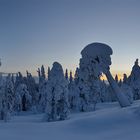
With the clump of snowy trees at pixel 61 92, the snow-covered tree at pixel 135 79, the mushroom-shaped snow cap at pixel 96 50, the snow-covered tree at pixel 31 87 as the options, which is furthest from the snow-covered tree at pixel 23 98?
the mushroom-shaped snow cap at pixel 96 50

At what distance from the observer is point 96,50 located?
44625mm

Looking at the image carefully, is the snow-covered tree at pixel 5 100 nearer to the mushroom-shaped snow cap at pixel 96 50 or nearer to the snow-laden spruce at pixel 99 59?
the snow-laden spruce at pixel 99 59

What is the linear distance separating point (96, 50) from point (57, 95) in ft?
32.1

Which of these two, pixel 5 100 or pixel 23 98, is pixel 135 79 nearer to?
pixel 23 98

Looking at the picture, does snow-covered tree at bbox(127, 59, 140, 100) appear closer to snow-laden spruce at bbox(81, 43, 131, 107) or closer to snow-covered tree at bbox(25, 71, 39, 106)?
snow-covered tree at bbox(25, 71, 39, 106)

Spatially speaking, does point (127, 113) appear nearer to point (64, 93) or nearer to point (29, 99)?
point (64, 93)

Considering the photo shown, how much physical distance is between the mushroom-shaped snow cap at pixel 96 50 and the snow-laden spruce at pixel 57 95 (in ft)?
23.5

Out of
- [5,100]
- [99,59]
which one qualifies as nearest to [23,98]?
[5,100]

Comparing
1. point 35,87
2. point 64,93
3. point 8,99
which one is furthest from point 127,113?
point 35,87

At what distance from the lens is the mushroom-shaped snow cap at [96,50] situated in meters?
44.6

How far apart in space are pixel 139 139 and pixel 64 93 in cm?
2626

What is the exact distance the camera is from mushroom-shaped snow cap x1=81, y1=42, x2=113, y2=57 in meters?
44.6

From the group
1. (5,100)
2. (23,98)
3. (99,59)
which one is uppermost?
(99,59)

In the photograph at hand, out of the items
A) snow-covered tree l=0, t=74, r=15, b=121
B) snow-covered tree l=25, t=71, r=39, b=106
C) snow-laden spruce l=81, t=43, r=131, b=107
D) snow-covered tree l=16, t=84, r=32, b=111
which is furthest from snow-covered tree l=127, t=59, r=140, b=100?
snow-laden spruce l=81, t=43, r=131, b=107
